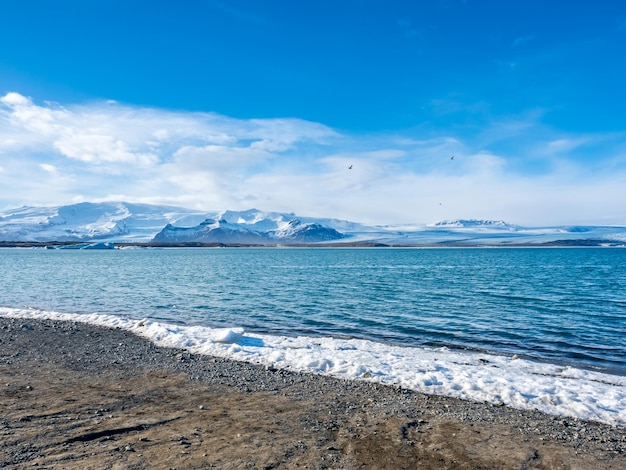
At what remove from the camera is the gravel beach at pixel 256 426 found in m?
7.22

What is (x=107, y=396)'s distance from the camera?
10219mm

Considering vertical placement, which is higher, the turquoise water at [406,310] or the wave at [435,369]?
the wave at [435,369]

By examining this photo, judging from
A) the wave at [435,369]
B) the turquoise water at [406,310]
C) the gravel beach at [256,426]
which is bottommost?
the turquoise water at [406,310]

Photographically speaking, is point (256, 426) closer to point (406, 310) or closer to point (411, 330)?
point (411, 330)

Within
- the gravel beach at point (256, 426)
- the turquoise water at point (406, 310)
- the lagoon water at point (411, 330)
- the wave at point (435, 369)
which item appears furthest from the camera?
the turquoise water at point (406, 310)

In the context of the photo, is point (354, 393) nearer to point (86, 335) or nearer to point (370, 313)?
point (86, 335)

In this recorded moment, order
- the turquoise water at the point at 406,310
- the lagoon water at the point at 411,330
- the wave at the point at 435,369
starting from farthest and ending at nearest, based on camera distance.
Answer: the turquoise water at the point at 406,310, the lagoon water at the point at 411,330, the wave at the point at 435,369

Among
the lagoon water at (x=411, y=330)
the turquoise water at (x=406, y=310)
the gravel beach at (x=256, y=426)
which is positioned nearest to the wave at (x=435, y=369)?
the lagoon water at (x=411, y=330)

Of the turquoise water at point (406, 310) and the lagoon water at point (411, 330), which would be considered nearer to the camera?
the lagoon water at point (411, 330)

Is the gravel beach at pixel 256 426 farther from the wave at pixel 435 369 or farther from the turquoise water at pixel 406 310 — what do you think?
the turquoise water at pixel 406 310

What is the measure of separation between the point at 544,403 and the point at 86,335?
54.2 feet

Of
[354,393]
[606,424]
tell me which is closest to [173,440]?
[354,393]

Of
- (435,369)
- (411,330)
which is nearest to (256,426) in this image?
(435,369)

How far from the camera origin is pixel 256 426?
8555 mm
